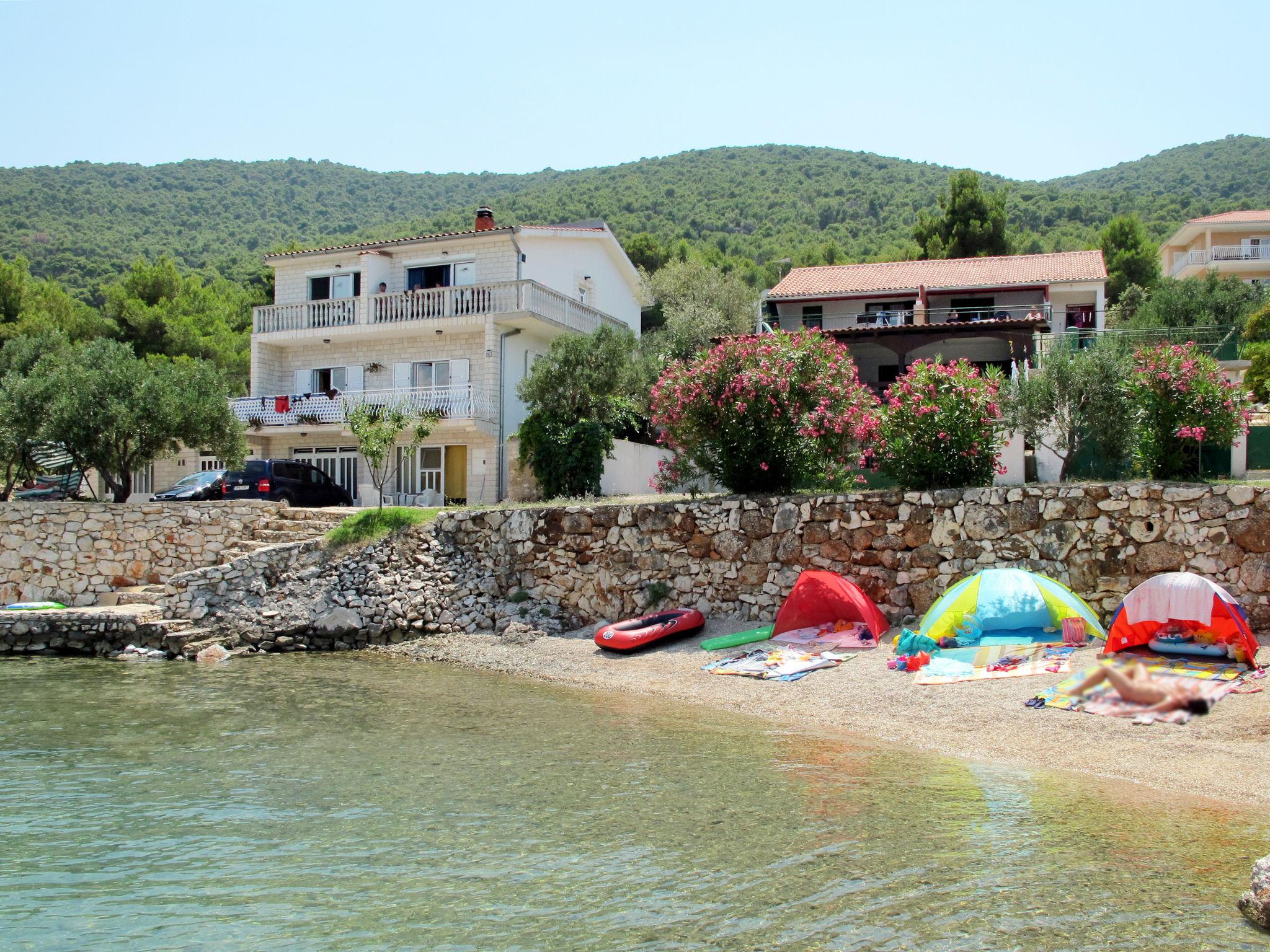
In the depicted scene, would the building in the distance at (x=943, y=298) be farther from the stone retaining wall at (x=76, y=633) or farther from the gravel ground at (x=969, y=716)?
the stone retaining wall at (x=76, y=633)

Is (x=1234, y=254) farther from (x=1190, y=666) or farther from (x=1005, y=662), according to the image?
(x=1005, y=662)

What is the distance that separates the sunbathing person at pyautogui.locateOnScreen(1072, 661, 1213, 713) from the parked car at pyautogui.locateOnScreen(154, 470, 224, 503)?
86.1ft

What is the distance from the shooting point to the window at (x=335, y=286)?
34719 millimetres

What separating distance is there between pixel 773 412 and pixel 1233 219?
4809 cm

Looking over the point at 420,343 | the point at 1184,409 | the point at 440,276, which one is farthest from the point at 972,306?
the point at 1184,409

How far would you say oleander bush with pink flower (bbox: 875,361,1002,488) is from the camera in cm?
1928

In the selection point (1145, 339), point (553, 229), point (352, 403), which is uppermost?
point (553, 229)

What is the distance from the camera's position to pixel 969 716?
13422mm

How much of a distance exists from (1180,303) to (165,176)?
9442cm

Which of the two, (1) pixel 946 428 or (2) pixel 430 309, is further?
(2) pixel 430 309

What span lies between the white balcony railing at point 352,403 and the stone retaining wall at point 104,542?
587cm

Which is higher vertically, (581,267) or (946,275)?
(946,275)

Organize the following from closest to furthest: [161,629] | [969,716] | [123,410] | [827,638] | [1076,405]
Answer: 1. [969,716]
2. [827,638]
3. [1076,405]
4. [161,629]
5. [123,410]

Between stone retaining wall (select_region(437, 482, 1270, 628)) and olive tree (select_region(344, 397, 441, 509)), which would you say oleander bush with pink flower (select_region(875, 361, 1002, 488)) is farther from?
olive tree (select_region(344, 397, 441, 509))
